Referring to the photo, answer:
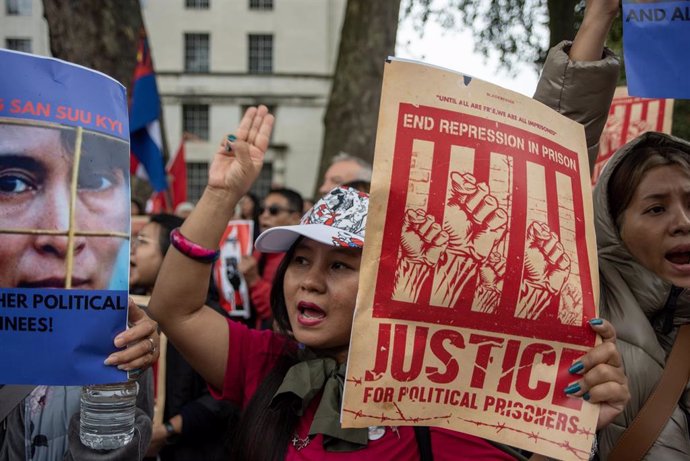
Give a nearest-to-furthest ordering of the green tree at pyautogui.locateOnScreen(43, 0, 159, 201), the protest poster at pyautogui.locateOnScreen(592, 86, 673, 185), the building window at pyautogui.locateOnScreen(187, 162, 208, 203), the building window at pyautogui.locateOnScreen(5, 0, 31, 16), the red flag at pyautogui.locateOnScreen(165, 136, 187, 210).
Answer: the protest poster at pyautogui.locateOnScreen(592, 86, 673, 185)
the red flag at pyautogui.locateOnScreen(165, 136, 187, 210)
the green tree at pyautogui.locateOnScreen(43, 0, 159, 201)
the building window at pyautogui.locateOnScreen(187, 162, 208, 203)
the building window at pyautogui.locateOnScreen(5, 0, 31, 16)

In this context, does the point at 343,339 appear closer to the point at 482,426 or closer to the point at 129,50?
the point at 482,426

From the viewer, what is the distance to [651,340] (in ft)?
5.92

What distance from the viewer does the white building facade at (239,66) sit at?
2881 cm

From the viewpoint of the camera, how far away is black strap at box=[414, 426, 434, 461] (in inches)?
68.1

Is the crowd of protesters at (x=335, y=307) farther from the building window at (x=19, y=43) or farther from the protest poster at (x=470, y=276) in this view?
the building window at (x=19, y=43)

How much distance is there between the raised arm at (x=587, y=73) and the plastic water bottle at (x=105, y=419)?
4.49 feet

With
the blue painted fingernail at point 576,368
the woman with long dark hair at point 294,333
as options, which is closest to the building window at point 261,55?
the woman with long dark hair at point 294,333

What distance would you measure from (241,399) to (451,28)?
23.5 feet

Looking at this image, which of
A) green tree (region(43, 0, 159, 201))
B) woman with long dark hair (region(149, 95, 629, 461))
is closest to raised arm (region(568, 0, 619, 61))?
woman with long dark hair (region(149, 95, 629, 461))

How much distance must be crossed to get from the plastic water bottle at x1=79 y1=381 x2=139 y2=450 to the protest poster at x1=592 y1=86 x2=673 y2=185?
2.30 m

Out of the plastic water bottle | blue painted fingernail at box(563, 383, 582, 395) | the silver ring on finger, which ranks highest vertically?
blue painted fingernail at box(563, 383, 582, 395)

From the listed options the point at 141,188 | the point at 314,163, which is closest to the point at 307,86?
the point at 314,163

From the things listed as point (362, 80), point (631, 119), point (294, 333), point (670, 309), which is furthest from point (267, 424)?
point (362, 80)

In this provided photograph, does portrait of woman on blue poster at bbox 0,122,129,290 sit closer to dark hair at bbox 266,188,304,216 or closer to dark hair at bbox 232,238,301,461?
dark hair at bbox 232,238,301,461
